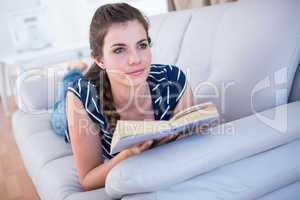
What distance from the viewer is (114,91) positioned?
120 cm

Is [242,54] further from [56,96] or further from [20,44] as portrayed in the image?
[20,44]

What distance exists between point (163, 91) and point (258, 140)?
1.47 ft

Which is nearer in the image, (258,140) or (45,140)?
(258,140)

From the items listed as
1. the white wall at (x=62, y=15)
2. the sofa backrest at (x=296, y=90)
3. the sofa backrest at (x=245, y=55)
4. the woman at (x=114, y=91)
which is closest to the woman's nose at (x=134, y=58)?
the woman at (x=114, y=91)

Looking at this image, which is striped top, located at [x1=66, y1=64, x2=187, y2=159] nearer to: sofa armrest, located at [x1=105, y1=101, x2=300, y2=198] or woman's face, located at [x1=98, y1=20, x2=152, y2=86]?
woman's face, located at [x1=98, y1=20, x2=152, y2=86]

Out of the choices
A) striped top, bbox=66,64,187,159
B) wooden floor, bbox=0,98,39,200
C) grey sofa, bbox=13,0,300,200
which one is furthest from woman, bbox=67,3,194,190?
wooden floor, bbox=0,98,39,200

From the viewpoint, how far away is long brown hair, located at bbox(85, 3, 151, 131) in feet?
3.51

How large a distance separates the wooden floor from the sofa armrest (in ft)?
4.44

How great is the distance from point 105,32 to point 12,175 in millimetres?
1592

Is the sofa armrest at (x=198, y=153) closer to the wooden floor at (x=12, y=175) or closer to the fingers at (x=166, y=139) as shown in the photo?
the fingers at (x=166, y=139)

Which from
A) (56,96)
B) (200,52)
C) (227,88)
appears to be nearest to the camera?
(227,88)

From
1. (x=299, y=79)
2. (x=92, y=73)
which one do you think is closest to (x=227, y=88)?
(x=299, y=79)

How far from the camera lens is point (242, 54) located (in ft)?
3.83

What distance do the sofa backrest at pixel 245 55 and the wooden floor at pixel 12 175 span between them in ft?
4.08
